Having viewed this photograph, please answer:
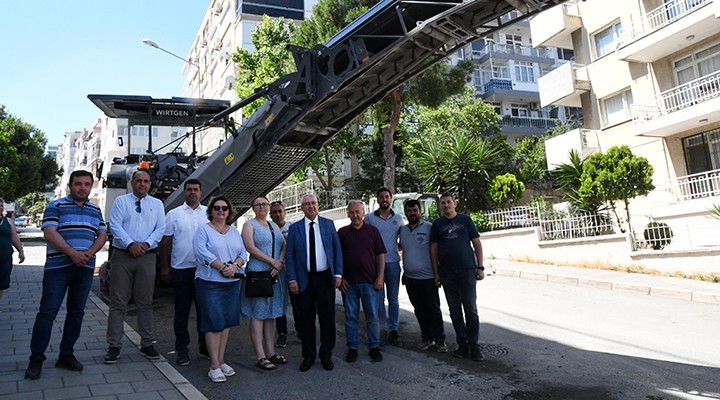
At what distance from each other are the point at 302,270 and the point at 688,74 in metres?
16.7

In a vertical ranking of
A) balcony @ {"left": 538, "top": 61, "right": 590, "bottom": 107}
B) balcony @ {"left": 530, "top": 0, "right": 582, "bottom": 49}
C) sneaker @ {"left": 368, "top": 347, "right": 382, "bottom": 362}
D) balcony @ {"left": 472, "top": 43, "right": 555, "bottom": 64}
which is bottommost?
sneaker @ {"left": 368, "top": 347, "right": 382, "bottom": 362}

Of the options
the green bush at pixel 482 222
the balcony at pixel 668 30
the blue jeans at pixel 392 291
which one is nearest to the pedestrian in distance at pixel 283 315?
the blue jeans at pixel 392 291

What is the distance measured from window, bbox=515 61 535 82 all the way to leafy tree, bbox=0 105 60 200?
38002mm

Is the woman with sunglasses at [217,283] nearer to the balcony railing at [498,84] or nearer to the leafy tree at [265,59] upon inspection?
the leafy tree at [265,59]

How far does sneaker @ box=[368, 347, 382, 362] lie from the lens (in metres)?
4.92

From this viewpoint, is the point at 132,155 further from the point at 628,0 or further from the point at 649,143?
the point at 628,0

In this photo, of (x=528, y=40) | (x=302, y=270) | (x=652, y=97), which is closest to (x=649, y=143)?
(x=652, y=97)

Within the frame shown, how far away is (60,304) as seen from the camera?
14.2ft

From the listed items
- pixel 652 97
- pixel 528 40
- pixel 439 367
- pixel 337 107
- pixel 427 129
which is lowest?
pixel 439 367

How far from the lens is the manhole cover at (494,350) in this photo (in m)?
5.18

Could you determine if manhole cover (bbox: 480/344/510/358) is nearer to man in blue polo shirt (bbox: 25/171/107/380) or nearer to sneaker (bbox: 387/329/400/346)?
sneaker (bbox: 387/329/400/346)

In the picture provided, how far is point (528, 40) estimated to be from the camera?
4197 centimetres

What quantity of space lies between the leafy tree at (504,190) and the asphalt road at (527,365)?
11.0m

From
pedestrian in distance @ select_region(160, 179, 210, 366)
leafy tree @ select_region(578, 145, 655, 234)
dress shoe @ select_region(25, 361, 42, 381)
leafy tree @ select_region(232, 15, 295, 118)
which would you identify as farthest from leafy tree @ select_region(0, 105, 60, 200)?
leafy tree @ select_region(578, 145, 655, 234)
